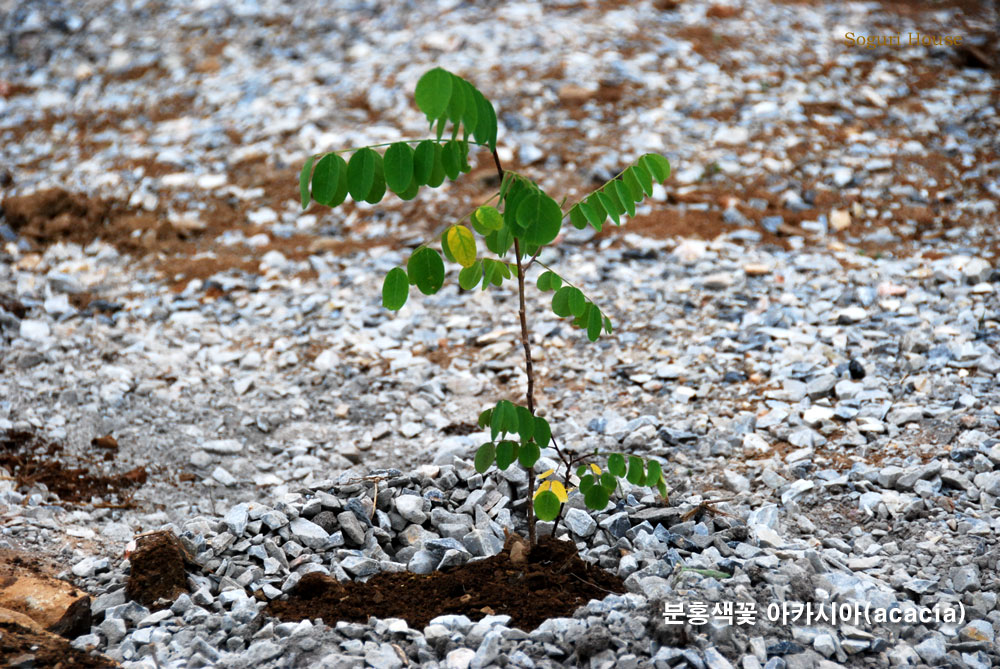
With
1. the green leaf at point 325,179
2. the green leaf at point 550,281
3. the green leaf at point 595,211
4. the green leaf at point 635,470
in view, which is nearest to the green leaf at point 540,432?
the green leaf at point 635,470

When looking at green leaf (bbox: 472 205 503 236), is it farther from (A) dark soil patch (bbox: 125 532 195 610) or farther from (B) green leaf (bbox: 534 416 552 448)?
(A) dark soil patch (bbox: 125 532 195 610)

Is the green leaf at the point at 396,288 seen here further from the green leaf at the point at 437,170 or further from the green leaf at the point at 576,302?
the green leaf at the point at 576,302

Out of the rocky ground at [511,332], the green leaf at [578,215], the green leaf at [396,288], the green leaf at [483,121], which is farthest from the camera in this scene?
the rocky ground at [511,332]

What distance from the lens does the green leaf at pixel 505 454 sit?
2.75 meters

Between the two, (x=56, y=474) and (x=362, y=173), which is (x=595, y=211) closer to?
(x=362, y=173)

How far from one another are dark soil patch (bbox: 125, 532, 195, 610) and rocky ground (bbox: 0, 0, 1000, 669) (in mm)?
48

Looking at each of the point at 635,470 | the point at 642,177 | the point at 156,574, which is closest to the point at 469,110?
the point at 642,177

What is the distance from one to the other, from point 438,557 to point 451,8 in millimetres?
8150

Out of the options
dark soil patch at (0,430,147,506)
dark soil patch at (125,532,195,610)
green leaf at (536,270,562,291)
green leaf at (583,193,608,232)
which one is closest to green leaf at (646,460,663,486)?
green leaf at (536,270,562,291)

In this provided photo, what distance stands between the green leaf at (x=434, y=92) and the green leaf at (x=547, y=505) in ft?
4.52

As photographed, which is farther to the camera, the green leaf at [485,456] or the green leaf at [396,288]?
the green leaf at [485,456]

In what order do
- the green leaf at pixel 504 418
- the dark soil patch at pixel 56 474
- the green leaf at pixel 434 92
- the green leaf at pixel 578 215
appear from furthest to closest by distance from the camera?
the dark soil patch at pixel 56 474 → the green leaf at pixel 578 215 → the green leaf at pixel 504 418 → the green leaf at pixel 434 92

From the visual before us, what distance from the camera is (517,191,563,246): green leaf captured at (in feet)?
7.70

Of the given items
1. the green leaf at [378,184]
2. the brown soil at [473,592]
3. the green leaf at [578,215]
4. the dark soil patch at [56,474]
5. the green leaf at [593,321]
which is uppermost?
the green leaf at [378,184]
